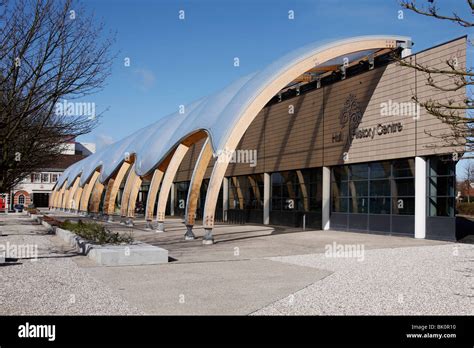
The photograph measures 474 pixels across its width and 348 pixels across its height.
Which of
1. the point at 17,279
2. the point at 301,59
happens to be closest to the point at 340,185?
the point at 301,59

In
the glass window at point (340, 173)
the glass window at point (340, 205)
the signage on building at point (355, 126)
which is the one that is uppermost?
the signage on building at point (355, 126)

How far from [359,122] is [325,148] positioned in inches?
120

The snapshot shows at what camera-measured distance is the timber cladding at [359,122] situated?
20328 millimetres

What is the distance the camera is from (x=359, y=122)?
2473 cm

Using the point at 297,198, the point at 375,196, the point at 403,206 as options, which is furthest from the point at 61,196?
the point at 403,206

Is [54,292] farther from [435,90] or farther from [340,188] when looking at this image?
[340,188]

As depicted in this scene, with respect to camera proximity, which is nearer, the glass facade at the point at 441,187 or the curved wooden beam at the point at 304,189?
the glass facade at the point at 441,187

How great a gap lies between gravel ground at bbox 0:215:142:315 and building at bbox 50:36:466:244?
24.0 feet

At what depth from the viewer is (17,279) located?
34.3ft

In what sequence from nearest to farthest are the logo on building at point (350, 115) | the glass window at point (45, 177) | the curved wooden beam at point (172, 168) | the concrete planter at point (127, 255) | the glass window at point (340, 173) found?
1. the concrete planter at point (127, 255)
2. the curved wooden beam at point (172, 168)
3. the logo on building at point (350, 115)
4. the glass window at point (340, 173)
5. the glass window at point (45, 177)

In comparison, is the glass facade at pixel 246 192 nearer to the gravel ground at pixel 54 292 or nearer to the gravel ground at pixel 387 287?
the gravel ground at pixel 387 287

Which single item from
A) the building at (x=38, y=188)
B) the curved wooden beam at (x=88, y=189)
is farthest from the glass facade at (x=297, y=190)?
the building at (x=38, y=188)

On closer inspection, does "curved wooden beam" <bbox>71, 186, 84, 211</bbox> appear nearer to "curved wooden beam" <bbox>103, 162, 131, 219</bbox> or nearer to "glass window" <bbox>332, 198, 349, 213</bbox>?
"curved wooden beam" <bbox>103, 162, 131, 219</bbox>

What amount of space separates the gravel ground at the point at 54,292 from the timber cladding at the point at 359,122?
426 inches
